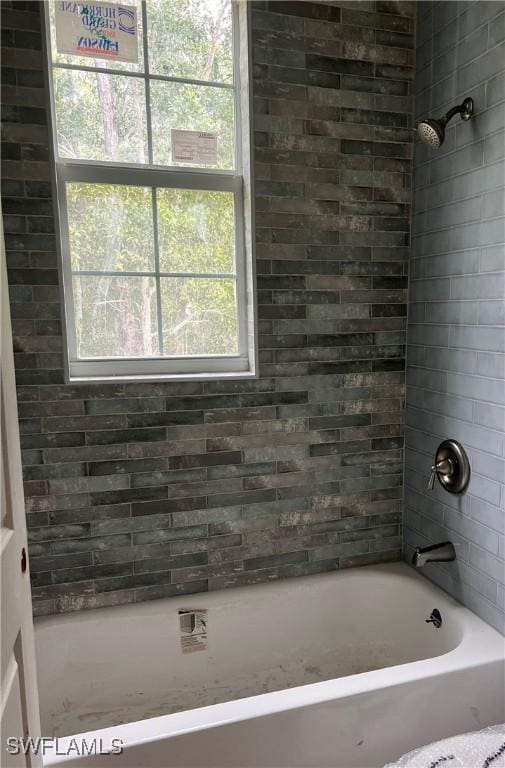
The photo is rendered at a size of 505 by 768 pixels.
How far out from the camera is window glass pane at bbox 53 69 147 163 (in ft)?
5.49

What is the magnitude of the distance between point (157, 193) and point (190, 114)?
31cm

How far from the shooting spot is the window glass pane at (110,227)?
173cm

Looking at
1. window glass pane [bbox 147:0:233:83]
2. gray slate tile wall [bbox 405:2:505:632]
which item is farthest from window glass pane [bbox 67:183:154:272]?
gray slate tile wall [bbox 405:2:505:632]

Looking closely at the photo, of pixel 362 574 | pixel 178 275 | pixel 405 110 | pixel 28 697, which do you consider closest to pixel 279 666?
pixel 362 574

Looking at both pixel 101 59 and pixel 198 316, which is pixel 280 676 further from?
pixel 101 59

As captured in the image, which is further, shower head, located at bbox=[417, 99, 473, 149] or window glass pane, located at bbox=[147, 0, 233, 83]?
window glass pane, located at bbox=[147, 0, 233, 83]

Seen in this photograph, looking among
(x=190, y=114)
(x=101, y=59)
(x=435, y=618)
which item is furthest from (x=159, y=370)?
(x=435, y=618)

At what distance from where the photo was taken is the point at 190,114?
179cm

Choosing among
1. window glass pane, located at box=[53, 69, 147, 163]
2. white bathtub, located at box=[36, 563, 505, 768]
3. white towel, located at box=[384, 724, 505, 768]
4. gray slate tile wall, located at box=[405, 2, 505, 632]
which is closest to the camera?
white towel, located at box=[384, 724, 505, 768]

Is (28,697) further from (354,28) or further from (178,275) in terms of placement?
(354,28)

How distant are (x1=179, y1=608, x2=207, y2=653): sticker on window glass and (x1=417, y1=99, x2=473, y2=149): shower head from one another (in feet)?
5.94

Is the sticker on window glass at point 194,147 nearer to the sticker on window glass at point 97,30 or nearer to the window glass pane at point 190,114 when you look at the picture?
the window glass pane at point 190,114

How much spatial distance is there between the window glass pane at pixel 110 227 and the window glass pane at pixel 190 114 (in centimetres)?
18

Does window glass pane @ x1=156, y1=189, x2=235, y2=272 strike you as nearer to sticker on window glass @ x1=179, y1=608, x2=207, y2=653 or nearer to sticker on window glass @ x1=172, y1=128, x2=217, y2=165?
sticker on window glass @ x1=172, y1=128, x2=217, y2=165
